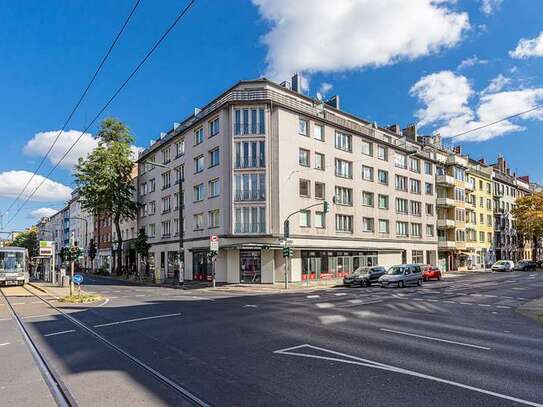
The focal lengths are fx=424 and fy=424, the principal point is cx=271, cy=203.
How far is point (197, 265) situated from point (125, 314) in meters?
25.3

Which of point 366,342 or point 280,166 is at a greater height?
point 280,166

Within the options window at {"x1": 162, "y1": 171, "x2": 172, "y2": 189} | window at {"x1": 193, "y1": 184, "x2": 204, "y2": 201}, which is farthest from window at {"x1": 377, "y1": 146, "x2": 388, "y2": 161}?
window at {"x1": 162, "y1": 171, "x2": 172, "y2": 189}

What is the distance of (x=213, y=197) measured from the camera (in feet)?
126

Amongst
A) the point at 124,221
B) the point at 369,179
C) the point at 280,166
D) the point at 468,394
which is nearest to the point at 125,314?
the point at 468,394

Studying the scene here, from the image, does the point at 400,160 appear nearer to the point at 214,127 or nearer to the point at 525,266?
the point at 214,127

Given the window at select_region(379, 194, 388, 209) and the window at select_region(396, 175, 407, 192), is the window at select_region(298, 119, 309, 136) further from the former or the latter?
the window at select_region(396, 175, 407, 192)

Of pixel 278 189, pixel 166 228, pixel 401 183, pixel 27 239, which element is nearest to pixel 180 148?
pixel 166 228

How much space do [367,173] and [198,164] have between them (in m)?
18.1

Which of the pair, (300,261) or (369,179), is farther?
(369,179)

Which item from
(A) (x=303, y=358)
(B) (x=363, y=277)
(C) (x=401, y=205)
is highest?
(C) (x=401, y=205)

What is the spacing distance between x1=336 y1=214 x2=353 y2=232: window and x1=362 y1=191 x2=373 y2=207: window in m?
3.12

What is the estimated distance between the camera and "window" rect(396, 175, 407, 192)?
50312 millimetres

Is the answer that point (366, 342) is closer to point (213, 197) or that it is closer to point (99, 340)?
point (99, 340)

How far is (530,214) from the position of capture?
68.7 metres
